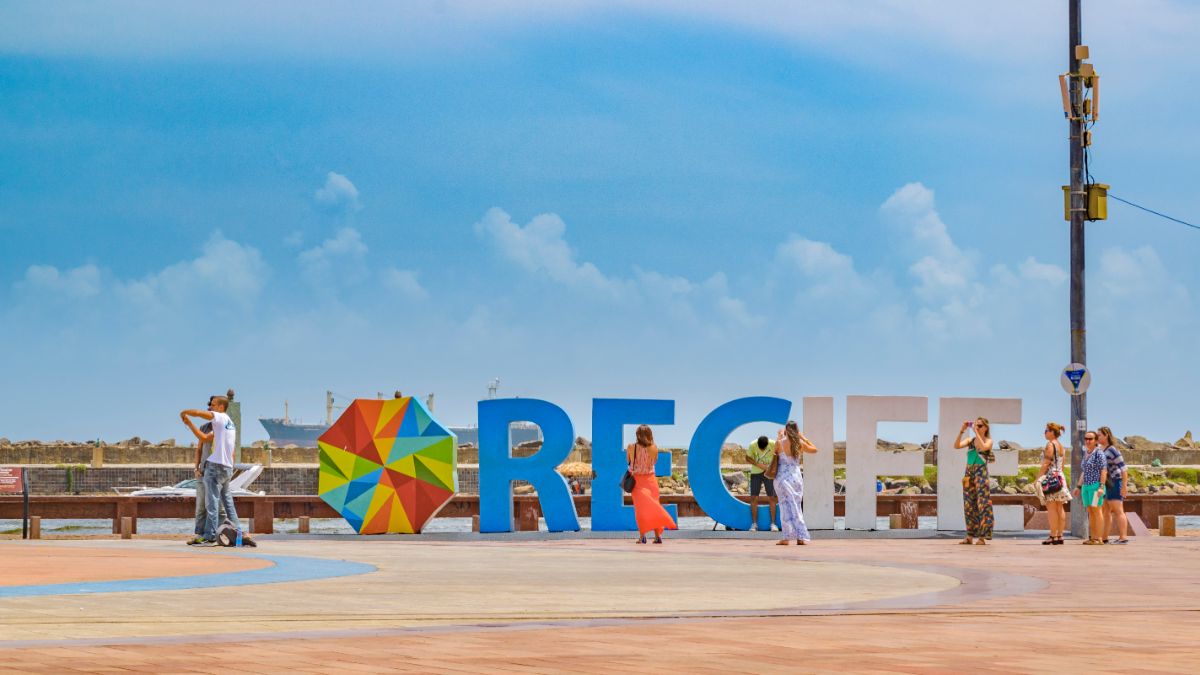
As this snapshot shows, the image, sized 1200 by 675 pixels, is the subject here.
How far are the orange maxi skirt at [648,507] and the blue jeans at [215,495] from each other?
18.4ft

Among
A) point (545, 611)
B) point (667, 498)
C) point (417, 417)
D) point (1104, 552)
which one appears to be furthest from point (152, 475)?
point (545, 611)

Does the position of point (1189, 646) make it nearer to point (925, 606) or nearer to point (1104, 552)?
point (925, 606)

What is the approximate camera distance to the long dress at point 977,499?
22.3 meters

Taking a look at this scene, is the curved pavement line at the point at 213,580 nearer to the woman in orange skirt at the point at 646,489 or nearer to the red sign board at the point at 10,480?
the woman in orange skirt at the point at 646,489

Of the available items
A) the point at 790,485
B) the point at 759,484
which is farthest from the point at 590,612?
the point at 759,484

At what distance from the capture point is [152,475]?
79688 millimetres

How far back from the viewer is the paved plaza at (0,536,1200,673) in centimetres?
755

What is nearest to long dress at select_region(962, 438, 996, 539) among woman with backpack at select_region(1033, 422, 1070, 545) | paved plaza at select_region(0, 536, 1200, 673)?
woman with backpack at select_region(1033, 422, 1070, 545)

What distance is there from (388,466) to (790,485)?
644cm

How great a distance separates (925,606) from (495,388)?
5186 inches

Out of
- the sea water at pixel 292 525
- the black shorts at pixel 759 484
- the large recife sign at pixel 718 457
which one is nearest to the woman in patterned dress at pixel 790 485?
the large recife sign at pixel 718 457

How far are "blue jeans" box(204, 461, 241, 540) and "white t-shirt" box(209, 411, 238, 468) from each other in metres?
0.08

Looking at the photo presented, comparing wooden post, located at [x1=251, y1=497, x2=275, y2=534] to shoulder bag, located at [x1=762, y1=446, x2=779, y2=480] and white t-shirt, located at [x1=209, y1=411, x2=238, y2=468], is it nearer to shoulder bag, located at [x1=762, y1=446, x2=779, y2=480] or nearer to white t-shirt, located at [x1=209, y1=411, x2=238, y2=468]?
white t-shirt, located at [x1=209, y1=411, x2=238, y2=468]

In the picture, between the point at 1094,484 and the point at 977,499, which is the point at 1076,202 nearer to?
the point at 1094,484
